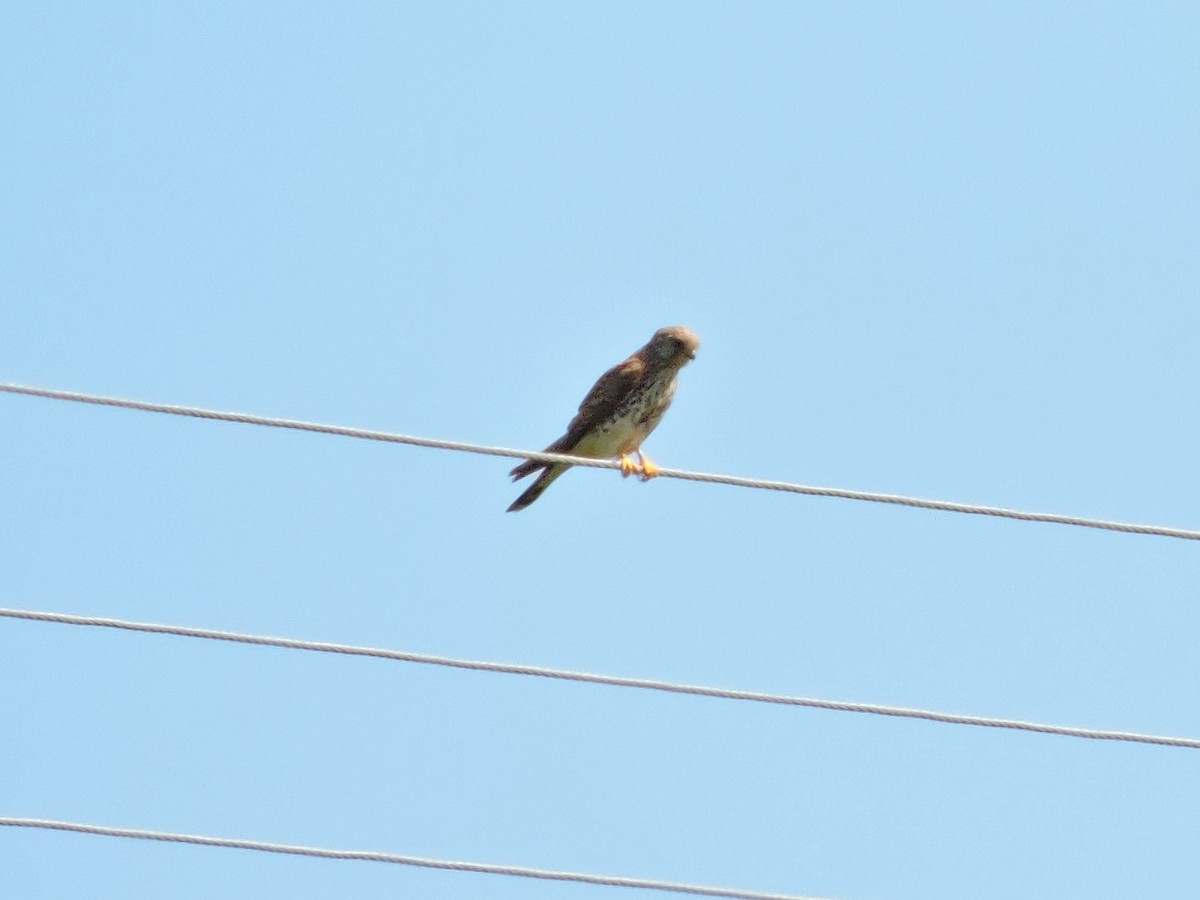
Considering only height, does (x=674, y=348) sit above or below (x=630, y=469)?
above

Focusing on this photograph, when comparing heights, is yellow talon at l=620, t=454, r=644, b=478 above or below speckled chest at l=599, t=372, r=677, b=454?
below

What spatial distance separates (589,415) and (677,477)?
3901 millimetres

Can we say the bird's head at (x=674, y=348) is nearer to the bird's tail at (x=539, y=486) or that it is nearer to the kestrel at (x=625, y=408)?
the kestrel at (x=625, y=408)

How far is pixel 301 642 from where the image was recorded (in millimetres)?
6660

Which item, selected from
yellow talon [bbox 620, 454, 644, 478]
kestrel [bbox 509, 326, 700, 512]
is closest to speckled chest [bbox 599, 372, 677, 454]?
kestrel [bbox 509, 326, 700, 512]

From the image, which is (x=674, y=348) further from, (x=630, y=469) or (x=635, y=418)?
(x=630, y=469)

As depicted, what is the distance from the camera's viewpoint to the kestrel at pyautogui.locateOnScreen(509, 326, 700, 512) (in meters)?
11.3

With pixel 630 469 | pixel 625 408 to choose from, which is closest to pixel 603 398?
pixel 625 408

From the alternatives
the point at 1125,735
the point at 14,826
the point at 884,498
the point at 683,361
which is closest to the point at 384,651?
the point at 14,826

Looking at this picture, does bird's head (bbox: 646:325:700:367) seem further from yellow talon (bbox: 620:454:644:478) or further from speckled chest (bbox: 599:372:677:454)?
yellow talon (bbox: 620:454:644:478)

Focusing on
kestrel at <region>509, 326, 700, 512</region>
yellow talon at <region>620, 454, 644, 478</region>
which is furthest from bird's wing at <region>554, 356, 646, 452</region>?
yellow talon at <region>620, 454, 644, 478</region>

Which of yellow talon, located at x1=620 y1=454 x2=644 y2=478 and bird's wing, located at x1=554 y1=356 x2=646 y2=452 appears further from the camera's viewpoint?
bird's wing, located at x1=554 y1=356 x2=646 y2=452

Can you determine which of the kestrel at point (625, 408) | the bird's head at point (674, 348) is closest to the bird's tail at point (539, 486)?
the kestrel at point (625, 408)

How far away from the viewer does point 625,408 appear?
11.4 m
